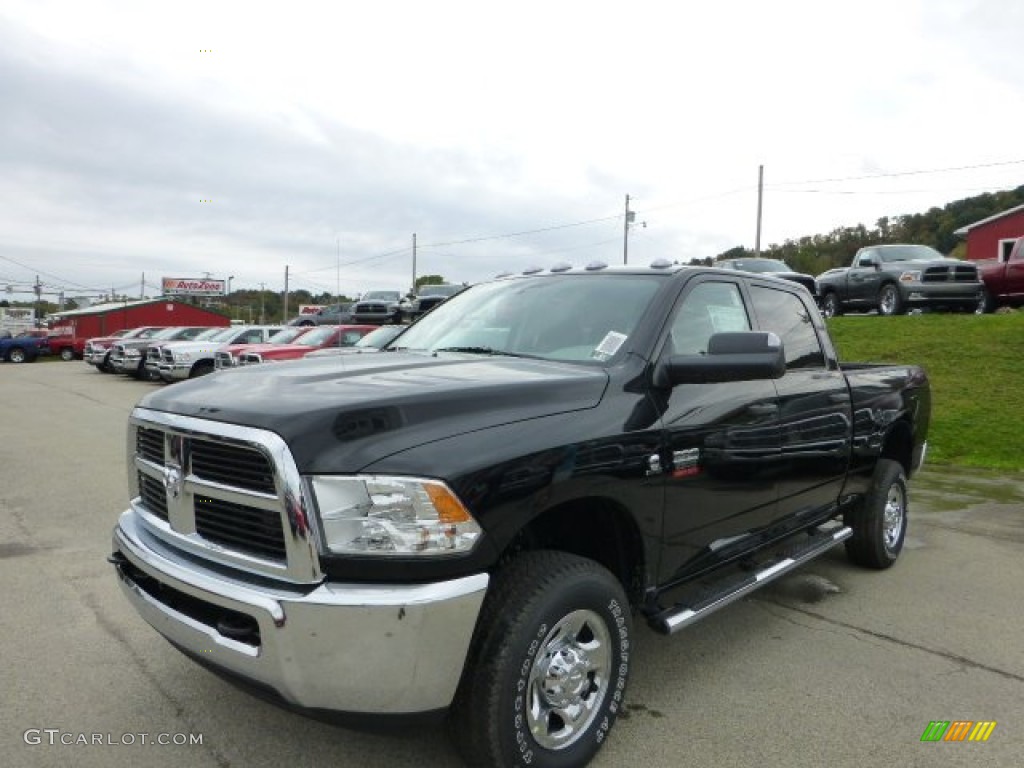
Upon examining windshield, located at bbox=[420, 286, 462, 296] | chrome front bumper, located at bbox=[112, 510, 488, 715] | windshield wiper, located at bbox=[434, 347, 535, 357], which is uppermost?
windshield, located at bbox=[420, 286, 462, 296]

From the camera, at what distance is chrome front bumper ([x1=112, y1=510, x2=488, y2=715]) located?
2.10 metres

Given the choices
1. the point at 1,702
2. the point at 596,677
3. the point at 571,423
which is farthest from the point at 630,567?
the point at 1,702

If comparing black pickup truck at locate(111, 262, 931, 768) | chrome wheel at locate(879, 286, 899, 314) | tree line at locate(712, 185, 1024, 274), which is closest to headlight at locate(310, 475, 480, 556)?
black pickup truck at locate(111, 262, 931, 768)

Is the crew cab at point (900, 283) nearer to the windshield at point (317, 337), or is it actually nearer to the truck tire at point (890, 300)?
the truck tire at point (890, 300)

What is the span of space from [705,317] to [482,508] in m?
1.82

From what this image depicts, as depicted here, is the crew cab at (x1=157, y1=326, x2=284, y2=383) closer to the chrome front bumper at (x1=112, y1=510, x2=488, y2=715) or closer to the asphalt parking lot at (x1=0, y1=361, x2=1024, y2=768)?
the asphalt parking lot at (x1=0, y1=361, x2=1024, y2=768)

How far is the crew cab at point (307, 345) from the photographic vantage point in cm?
1413

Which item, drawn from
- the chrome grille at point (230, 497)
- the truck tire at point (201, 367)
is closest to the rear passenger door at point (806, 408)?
the chrome grille at point (230, 497)

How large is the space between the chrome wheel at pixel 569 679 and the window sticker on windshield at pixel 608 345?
1.05m

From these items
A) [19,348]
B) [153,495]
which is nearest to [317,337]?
[153,495]

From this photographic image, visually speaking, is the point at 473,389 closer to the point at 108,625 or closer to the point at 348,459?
the point at 348,459

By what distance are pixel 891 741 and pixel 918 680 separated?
2.15ft

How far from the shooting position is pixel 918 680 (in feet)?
11.3

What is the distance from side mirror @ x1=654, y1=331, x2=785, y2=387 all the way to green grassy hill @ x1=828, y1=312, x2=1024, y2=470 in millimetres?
7474
